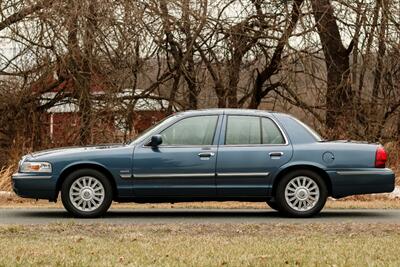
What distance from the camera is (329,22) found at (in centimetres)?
2225

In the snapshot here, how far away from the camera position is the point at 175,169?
12461 millimetres

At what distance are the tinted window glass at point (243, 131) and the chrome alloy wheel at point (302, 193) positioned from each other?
0.80 meters

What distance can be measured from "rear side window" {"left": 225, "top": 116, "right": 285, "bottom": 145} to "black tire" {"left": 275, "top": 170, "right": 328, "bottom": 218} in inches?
21.3

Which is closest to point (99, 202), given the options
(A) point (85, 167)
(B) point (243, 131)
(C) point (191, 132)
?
(A) point (85, 167)

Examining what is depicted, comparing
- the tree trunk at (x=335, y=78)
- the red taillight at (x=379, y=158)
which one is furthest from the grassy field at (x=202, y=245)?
the tree trunk at (x=335, y=78)

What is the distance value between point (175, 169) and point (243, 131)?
1159mm

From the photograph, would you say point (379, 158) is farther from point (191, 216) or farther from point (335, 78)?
point (335, 78)

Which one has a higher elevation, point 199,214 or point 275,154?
point 275,154

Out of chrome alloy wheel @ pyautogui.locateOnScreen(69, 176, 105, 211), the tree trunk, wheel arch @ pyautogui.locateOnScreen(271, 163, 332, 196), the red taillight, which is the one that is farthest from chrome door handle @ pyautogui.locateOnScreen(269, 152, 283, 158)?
the tree trunk

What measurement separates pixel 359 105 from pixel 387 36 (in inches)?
81.4

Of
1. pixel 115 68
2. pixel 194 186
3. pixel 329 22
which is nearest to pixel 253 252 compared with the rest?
→ pixel 194 186

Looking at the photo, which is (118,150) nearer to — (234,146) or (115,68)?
(234,146)

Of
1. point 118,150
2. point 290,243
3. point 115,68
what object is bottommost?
point 290,243

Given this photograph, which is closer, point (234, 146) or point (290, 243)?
point (290, 243)
